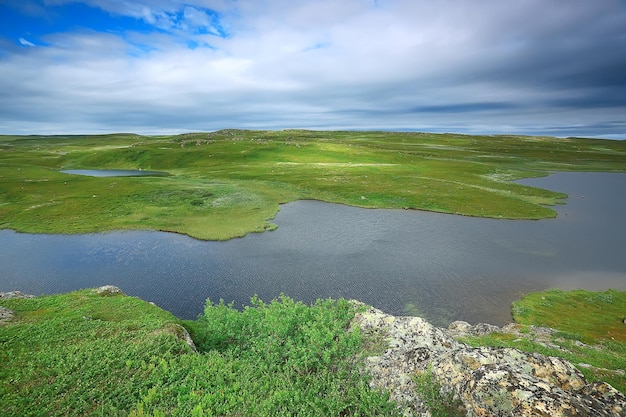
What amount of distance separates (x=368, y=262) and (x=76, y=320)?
115ft

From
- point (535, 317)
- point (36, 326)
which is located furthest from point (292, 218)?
point (36, 326)

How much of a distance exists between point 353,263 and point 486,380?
111 ft

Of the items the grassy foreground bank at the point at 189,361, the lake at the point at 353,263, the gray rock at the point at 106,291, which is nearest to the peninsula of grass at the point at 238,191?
the lake at the point at 353,263

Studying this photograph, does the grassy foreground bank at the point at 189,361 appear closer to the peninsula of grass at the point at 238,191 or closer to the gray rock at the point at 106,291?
the gray rock at the point at 106,291

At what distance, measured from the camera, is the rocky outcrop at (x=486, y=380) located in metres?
11.5

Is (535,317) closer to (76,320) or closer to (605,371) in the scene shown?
(605,371)

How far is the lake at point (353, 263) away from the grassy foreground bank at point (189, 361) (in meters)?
12.1

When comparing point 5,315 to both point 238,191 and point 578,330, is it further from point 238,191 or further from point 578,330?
point 238,191

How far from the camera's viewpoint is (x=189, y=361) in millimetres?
17109

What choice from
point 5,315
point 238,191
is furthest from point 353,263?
point 238,191

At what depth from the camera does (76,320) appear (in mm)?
21594

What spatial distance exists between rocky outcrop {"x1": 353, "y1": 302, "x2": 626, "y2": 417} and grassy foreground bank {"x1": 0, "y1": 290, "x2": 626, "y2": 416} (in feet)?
4.50

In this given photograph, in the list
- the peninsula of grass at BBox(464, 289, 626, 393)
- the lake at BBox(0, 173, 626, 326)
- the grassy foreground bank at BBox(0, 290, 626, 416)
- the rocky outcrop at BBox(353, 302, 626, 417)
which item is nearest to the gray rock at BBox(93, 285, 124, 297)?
the grassy foreground bank at BBox(0, 290, 626, 416)

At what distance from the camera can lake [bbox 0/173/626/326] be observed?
1489 inches
